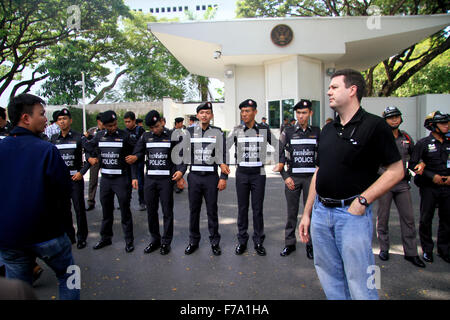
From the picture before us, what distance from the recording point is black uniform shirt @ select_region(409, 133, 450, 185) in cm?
396

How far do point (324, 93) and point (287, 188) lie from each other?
43.1 ft

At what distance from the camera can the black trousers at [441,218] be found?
399 centimetres

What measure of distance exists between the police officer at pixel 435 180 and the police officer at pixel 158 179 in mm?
3471

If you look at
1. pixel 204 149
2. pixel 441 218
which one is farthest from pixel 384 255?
pixel 204 149

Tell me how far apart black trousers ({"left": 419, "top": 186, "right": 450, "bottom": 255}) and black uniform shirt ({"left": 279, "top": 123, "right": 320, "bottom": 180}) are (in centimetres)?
160

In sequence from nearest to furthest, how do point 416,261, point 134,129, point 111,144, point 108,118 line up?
point 416,261, point 108,118, point 111,144, point 134,129

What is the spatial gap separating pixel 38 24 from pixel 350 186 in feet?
77.7

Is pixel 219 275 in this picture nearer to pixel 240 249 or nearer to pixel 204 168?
pixel 240 249

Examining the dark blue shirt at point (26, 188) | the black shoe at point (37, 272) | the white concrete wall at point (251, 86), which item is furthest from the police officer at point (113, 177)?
the white concrete wall at point (251, 86)

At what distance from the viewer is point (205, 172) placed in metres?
4.38

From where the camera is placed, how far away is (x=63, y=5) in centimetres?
1872

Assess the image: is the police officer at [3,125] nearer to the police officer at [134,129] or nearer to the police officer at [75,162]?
the police officer at [75,162]

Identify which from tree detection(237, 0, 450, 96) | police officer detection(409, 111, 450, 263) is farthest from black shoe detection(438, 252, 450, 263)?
tree detection(237, 0, 450, 96)

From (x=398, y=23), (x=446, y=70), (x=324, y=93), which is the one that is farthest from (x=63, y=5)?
(x=446, y=70)
